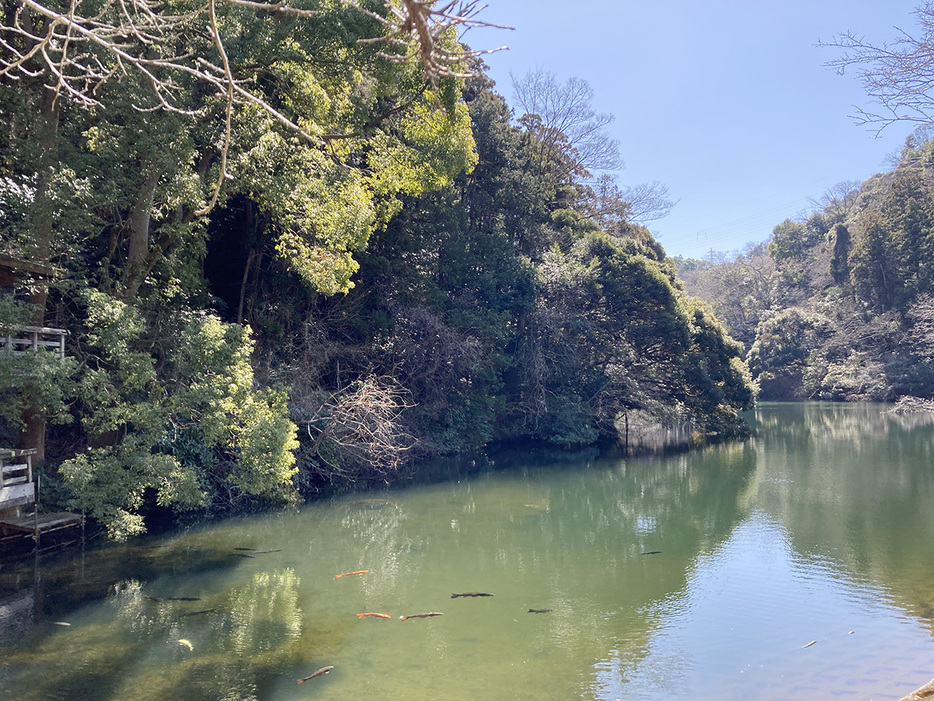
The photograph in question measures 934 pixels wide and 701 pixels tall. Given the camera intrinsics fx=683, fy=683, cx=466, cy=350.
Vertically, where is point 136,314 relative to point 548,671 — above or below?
above

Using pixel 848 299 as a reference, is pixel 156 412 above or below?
below

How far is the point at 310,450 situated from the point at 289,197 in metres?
4.97

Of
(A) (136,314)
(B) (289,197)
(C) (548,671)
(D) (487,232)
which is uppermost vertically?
(D) (487,232)

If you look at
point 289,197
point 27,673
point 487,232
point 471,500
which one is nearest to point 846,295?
point 487,232

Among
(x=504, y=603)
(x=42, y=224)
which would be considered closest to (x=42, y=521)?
(x=42, y=224)

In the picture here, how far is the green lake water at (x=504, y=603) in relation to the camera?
602 cm

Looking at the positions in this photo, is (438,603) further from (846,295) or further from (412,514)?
(846,295)

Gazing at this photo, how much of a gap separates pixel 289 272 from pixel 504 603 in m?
9.65

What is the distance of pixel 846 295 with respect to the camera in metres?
39.8

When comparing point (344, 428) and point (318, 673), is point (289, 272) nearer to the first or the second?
point (344, 428)

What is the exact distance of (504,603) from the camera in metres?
8.04

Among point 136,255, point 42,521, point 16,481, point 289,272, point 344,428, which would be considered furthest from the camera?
point 289,272

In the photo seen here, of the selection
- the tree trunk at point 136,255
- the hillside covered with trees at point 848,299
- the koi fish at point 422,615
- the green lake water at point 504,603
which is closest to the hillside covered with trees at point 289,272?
the tree trunk at point 136,255

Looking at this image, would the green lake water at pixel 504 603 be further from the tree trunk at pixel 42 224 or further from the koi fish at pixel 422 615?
the tree trunk at pixel 42 224
